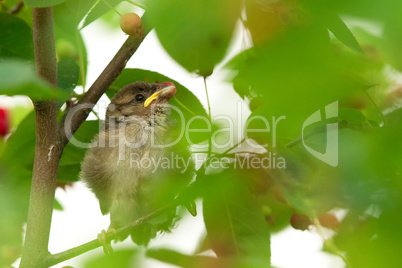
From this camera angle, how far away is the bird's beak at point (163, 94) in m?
2.51

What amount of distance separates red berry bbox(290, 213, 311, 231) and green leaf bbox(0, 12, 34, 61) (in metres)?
1.25

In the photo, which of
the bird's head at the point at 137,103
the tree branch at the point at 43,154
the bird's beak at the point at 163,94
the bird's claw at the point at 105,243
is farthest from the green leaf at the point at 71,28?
the bird's claw at the point at 105,243

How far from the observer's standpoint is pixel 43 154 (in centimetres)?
191

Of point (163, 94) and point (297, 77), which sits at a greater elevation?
point (297, 77)

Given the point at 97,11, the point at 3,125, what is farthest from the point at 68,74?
the point at 3,125

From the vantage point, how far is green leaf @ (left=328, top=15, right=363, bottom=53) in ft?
2.16

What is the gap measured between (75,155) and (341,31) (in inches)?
70.5

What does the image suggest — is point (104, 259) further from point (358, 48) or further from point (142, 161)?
point (142, 161)

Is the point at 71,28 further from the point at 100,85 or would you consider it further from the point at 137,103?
the point at 137,103

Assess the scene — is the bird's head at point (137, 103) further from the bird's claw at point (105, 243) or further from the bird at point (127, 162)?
the bird's claw at point (105, 243)

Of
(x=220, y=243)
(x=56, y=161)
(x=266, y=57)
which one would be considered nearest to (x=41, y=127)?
(x=56, y=161)

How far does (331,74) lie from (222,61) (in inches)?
22.4

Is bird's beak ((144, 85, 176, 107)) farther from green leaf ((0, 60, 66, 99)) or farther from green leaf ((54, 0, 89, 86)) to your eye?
green leaf ((0, 60, 66, 99))

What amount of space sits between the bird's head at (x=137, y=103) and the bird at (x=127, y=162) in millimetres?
13
